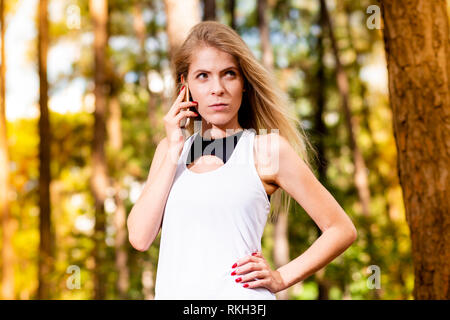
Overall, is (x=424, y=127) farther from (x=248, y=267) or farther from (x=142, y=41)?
(x=142, y=41)

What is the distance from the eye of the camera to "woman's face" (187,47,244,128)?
8.58 ft

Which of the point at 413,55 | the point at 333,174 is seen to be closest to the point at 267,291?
the point at 413,55

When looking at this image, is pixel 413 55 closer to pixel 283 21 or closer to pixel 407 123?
pixel 407 123

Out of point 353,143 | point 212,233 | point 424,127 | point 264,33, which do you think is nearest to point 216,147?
point 212,233

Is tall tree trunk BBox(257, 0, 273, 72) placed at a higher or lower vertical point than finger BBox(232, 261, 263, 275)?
higher

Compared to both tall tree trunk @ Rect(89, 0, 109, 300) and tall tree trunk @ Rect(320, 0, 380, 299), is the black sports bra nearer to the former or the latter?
tall tree trunk @ Rect(89, 0, 109, 300)

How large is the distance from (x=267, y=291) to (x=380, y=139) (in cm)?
2235

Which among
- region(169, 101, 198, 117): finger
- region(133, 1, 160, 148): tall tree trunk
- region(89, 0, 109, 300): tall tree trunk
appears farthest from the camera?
region(133, 1, 160, 148): tall tree trunk

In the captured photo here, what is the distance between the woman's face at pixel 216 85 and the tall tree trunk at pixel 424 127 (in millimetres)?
2263

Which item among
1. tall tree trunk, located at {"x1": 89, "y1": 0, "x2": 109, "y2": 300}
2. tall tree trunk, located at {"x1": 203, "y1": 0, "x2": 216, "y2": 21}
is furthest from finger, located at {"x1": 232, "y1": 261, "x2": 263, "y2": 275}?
tall tree trunk, located at {"x1": 89, "y1": 0, "x2": 109, "y2": 300}

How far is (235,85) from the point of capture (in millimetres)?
2646

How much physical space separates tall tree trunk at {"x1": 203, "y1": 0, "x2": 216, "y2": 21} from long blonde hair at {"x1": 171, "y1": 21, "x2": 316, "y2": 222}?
5133 mm

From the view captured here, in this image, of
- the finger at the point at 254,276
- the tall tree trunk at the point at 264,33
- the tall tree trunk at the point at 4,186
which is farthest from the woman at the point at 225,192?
the tall tree trunk at the point at 4,186

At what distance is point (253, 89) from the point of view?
2.80 metres
